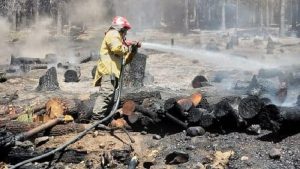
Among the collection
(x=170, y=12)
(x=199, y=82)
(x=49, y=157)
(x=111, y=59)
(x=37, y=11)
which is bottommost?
(x=49, y=157)

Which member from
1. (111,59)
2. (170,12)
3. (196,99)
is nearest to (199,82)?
(196,99)

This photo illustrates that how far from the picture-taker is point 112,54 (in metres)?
7.89

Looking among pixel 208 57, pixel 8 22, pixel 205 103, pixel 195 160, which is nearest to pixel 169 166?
pixel 195 160

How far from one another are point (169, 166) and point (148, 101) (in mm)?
2364

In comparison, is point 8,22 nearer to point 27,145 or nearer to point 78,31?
point 78,31

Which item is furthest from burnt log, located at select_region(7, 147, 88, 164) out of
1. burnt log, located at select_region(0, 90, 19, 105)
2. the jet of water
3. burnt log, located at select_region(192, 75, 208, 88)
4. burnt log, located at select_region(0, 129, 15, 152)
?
the jet of water

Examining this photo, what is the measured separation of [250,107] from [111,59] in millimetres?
2838

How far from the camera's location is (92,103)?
8.53 metres

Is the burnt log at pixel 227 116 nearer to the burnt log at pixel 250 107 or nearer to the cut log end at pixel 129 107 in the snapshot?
the burnt log at pixel 250 107

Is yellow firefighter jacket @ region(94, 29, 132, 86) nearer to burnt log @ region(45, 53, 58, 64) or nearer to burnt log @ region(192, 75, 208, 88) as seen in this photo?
burnt log @ region(192, 75, 208, 88)

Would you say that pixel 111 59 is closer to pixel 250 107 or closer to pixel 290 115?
pixel 250 107

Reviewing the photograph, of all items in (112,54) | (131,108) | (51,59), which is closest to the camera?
(112,54)

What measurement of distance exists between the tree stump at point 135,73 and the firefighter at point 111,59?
3.89 meters

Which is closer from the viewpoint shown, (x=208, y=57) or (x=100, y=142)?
(x=100, y=142)
